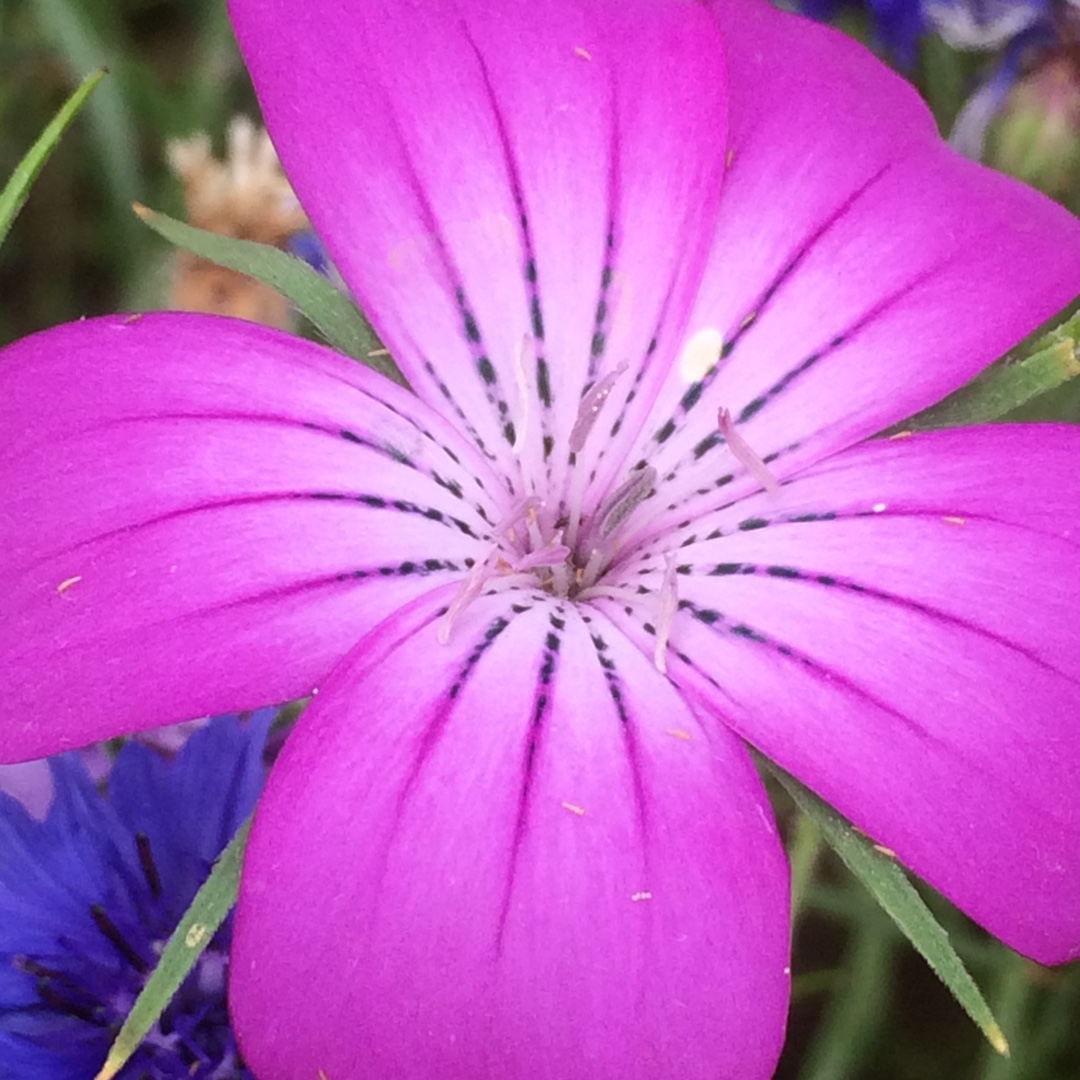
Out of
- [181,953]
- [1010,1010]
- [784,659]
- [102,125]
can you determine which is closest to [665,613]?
[784,659]

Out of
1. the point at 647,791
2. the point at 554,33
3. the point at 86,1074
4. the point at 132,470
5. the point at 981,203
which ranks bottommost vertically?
the point at 86,1074

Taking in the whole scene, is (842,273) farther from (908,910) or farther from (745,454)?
(908,910)

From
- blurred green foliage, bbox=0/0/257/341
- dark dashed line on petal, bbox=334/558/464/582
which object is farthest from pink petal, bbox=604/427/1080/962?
blurred green foliage, bbox=0/0/257/341

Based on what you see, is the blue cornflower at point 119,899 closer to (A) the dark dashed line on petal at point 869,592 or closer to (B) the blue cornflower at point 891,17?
(A) the dark dashed line on petal at point 869,592

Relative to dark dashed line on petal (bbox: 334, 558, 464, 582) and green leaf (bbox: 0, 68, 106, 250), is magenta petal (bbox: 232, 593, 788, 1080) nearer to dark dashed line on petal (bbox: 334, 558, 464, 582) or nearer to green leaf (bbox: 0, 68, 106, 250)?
dark dashed line on petal (bbox: 334, 558, 464, 582)

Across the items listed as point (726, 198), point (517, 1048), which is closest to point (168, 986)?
point (517, 1048)

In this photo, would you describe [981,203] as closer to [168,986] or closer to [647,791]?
[647,791]

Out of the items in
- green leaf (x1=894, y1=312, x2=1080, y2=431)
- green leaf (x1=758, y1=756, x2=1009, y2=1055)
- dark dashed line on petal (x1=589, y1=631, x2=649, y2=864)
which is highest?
green leaf (x1=894, y1=312, x2=1080, y2=431)
